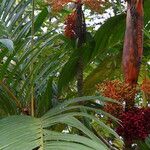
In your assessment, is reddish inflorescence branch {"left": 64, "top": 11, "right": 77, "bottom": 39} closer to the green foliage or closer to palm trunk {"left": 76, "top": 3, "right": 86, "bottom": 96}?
palm trunk {"left": 76, "top": 3, "right": 86, "bottom": 96}

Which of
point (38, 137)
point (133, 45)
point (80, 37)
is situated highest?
point (80, 37)

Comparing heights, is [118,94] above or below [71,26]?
below

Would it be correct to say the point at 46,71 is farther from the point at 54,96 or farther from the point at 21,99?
the point at 54,96

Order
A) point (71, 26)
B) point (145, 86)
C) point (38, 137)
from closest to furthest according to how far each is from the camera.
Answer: point (38, 137) < point (145, 86) < point (71, 26)

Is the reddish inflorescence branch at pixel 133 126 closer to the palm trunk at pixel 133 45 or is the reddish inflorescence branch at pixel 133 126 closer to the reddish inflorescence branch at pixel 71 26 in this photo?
the palm trunk at pixel 133 45

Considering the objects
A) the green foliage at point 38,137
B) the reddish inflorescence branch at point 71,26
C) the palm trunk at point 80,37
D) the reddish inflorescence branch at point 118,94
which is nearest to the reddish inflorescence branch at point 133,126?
the reddish inflorescence branch at point 118,94

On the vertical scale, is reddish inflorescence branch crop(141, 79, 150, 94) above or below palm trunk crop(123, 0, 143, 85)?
below

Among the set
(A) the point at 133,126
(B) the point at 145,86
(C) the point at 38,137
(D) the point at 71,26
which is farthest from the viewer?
(D) the point at 71,26

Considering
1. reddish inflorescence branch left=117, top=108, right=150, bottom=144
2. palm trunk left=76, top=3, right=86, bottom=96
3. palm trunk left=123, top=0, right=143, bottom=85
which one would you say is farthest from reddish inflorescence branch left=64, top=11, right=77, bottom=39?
reddish inflorescence branch left=117, top=108, right=150, bottom=144

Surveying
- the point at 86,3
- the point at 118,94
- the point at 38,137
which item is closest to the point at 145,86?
the point at 118,94

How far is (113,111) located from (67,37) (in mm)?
403

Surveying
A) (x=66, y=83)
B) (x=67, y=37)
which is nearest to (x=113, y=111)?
(x=67, y=37)

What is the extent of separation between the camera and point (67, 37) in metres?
1.39

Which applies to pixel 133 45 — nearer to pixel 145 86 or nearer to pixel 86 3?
pixel 145 86
